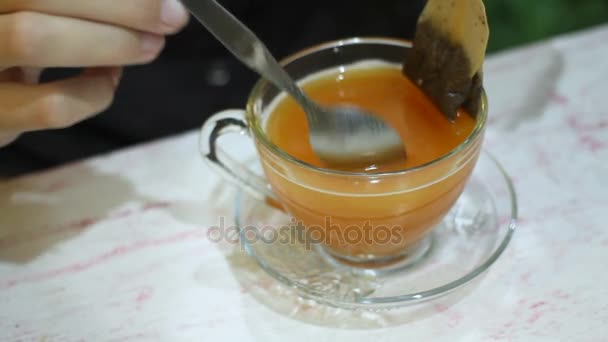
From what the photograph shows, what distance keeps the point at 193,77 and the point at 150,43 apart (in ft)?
1.47

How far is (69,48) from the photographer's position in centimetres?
55

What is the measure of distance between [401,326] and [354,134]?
0.20 m

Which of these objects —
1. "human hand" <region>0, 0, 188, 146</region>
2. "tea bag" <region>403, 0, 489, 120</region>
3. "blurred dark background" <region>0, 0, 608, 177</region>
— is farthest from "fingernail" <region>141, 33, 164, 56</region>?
"blurred dark background" <region>0, 0, 608, 177</region>

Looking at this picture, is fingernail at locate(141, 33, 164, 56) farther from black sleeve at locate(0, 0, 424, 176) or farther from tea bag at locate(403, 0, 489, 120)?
black sleeve at locate(0, 0, 424, 176)

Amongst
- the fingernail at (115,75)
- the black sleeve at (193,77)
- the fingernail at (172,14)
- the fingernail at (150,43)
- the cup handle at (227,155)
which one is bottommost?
the black sleeve at (193,77)

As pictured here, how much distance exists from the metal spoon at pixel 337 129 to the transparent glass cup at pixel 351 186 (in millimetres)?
52

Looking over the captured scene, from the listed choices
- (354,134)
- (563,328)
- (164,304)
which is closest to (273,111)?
(354,134)

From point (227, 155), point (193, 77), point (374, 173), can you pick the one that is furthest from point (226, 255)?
point (193, 77)

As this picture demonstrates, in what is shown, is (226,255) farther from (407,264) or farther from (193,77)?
(193,77)

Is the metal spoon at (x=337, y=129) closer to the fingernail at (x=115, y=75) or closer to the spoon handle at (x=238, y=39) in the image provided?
the spoon handle at (x=238, y=39)

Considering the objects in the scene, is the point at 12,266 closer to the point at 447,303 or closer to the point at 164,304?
the point at 164,304

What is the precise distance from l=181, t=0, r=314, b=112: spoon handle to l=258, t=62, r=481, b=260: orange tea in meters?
0.07

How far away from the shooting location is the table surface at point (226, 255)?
1.90ft

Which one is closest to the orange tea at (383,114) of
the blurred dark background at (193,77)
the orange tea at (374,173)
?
the orange tea at (374,173)
